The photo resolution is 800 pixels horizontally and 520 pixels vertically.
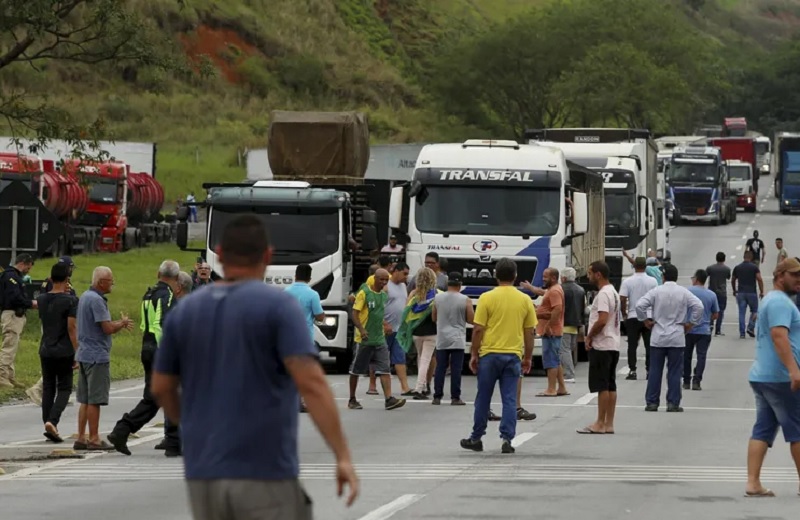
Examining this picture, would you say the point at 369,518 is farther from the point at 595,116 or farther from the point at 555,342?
the point at 595,116

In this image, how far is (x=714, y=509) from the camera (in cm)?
1207

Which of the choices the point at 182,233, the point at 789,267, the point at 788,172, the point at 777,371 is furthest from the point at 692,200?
the point at 777,371

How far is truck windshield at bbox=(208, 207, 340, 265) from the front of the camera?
25359 mm

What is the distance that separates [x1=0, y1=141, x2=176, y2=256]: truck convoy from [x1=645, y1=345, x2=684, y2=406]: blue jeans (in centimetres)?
3262

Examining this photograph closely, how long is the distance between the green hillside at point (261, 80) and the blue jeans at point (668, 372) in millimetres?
58090

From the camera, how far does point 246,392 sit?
6488mm

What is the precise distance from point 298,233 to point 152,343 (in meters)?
9.72

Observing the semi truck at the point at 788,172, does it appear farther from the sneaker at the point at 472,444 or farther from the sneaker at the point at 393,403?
the sneaker at the point at 472,444

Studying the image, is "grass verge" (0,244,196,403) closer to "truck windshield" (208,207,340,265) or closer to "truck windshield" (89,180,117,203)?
"truck windshield" (89,180,117,203)

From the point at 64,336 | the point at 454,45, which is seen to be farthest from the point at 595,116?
the point at 64,336

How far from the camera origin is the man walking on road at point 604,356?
17516mm

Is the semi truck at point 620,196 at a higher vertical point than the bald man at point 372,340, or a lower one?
higher

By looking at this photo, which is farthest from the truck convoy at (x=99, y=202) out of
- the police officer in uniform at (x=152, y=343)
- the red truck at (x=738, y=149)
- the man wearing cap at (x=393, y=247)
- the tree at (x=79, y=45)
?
the red truck at (x=738, y=149)

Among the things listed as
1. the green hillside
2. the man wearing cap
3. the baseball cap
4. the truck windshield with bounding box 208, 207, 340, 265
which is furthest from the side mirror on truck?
the green hillside
